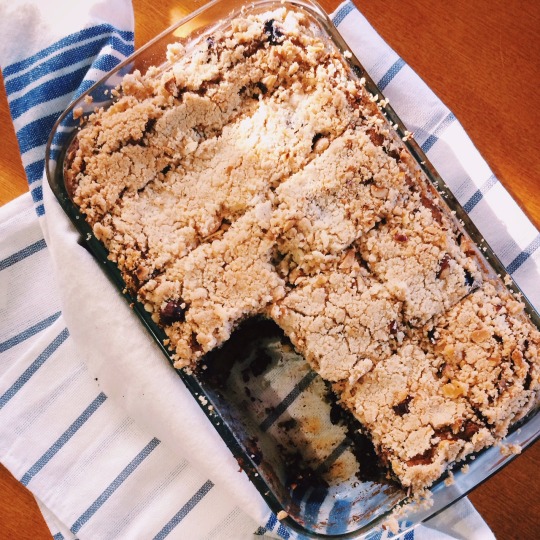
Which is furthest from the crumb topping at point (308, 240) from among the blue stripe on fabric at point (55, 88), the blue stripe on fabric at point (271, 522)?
the blue stripe on fabric at point (271, 522)

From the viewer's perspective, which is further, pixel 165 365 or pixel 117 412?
pixel 117 412

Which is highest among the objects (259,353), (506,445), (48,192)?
(48,192)

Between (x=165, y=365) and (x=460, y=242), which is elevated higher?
(x=165, y=365)

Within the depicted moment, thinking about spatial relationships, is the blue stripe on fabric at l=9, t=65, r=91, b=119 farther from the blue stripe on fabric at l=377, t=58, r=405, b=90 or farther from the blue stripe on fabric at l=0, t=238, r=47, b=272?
the blue stripe on fabric at l=377, t=58, r=405, b=90

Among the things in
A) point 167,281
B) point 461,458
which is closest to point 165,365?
point 167,281

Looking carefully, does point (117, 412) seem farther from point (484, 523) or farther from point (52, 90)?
point (484, 523)

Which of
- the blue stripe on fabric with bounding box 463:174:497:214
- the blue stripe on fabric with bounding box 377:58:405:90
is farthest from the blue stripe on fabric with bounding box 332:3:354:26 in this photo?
the blue stripe on fabric with bounding box 463:174:497:214
